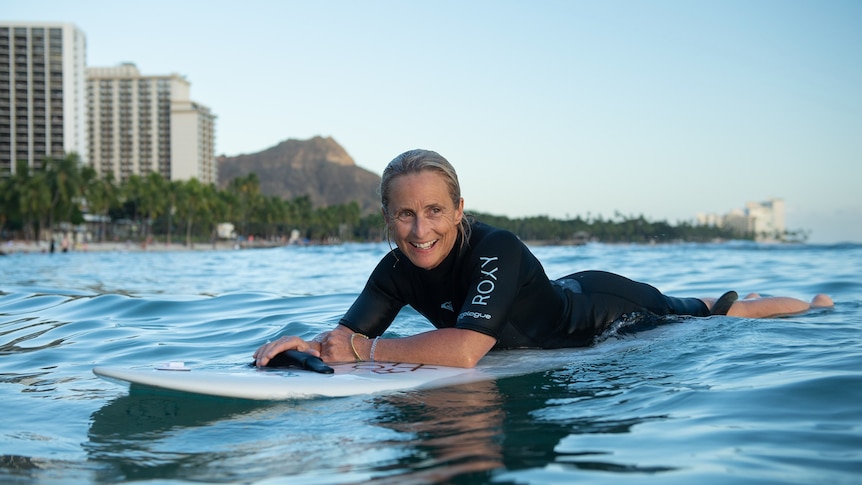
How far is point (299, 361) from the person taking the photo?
414 cm

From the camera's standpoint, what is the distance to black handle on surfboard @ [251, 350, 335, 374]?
158 inches

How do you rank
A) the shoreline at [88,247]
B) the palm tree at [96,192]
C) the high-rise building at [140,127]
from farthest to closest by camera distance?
the high-rise building at [140,127], the palm tree at [96,192], the shoreline at [88,247]

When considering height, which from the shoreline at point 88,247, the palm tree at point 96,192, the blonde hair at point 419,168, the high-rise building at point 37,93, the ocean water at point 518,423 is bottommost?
the shoreline at point 88,247

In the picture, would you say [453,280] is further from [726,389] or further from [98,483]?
[98,483]

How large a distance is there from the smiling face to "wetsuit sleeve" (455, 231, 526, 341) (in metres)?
0.23

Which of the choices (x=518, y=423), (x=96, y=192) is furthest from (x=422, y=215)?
(x=96, y=192)

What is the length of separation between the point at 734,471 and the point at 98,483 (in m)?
2.15

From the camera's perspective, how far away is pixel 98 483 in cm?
247

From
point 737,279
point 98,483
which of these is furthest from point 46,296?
point 737,279

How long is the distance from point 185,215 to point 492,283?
341ft

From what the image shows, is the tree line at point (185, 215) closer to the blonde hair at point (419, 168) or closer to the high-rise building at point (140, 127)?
the blonde hair at point (419, 168)

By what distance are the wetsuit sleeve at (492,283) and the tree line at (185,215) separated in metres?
43.8

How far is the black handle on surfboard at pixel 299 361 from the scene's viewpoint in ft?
13.2

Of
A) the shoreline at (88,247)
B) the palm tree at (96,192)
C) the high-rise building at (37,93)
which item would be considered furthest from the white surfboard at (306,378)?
the high-rise building at (37,93)
